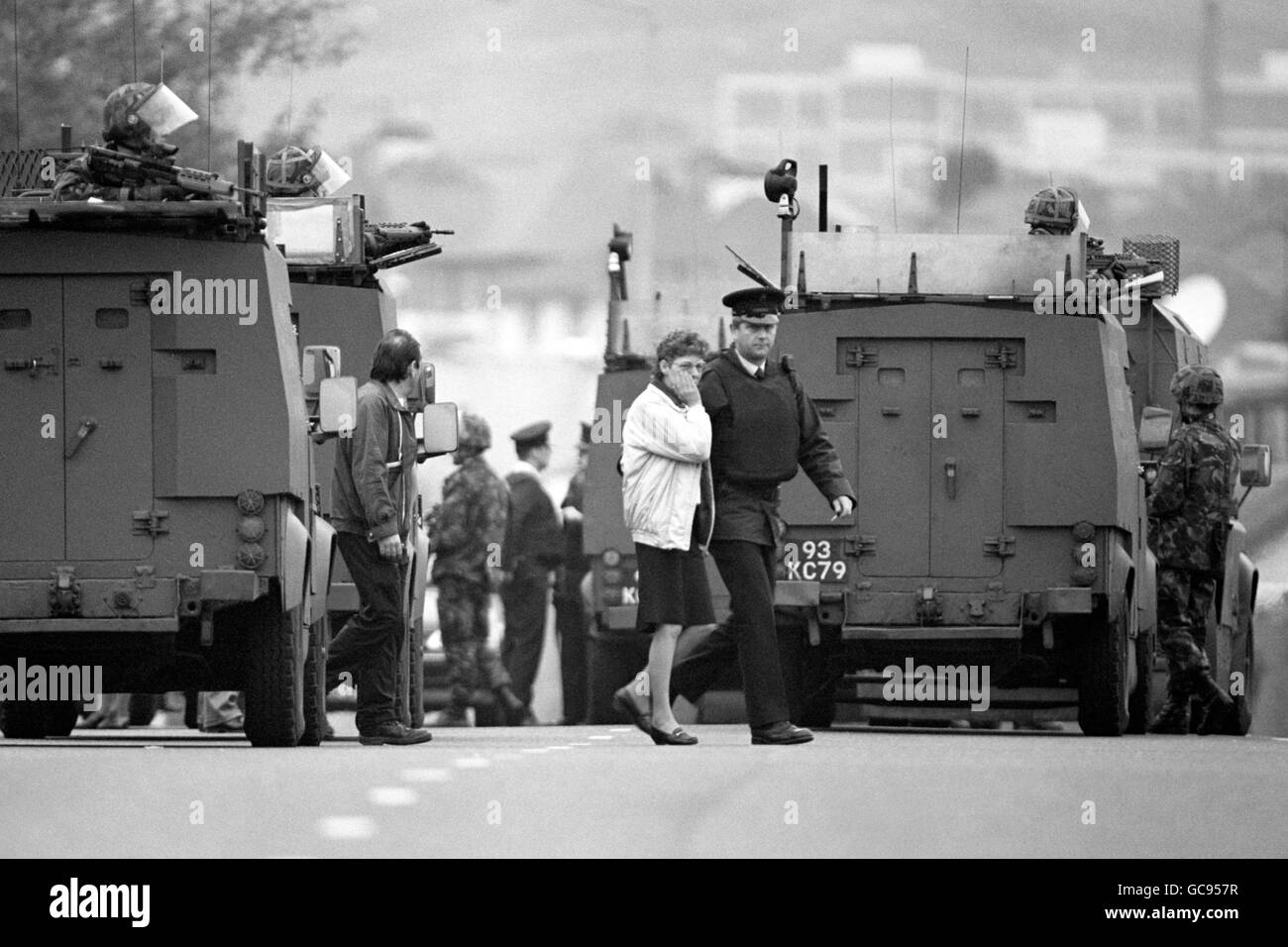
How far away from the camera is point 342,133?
322ft

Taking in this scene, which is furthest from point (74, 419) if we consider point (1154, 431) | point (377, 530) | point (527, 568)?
point (527, 568)

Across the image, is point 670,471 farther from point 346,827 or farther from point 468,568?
point 468,568

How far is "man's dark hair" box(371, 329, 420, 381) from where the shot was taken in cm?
1838

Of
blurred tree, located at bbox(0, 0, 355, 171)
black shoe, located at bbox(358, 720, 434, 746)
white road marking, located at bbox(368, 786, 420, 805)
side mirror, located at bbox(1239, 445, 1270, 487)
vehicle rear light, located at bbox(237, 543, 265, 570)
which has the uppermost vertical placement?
blurred tree, located at bbox(0, 0, 355, 171)

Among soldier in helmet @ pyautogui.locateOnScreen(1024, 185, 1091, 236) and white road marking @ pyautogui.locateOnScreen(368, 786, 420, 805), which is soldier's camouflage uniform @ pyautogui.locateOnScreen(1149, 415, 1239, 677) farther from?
white road marking @ pyautogui.locateOnScreen(368, 786, 420, 805)

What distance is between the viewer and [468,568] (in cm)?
2580

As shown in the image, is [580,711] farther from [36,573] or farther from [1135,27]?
[1135,27]

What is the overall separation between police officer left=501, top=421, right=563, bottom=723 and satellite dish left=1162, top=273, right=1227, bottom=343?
32.3 meters

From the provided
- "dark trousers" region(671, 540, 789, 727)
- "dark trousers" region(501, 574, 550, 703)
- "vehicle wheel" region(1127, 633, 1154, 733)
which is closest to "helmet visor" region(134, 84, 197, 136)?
"dark trousers" region(671, 540, 789, 727)

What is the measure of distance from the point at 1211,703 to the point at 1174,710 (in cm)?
32

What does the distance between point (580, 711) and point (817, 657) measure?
677 centimetres

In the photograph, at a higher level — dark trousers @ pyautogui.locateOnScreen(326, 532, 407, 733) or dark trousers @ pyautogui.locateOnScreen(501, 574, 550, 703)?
dark trousers @ pyautogui.locateOnScreen(326, 532, 407, 733)

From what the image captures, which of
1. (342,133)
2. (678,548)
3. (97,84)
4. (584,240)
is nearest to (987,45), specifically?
(584,240)

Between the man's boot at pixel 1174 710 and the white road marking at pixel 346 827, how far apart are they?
977 centimetres
